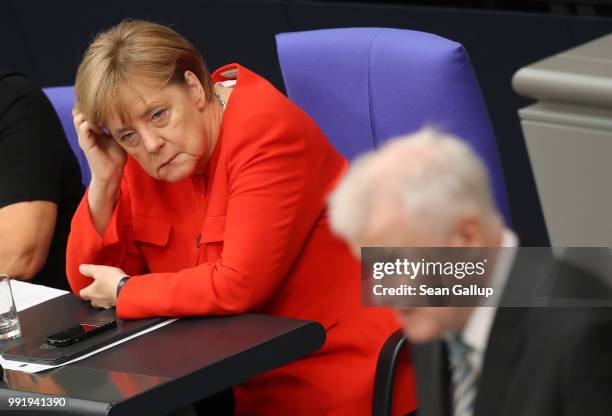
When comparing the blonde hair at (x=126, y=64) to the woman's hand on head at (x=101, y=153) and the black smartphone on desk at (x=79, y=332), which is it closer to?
the woman's hand on head at (x=101, y=153)

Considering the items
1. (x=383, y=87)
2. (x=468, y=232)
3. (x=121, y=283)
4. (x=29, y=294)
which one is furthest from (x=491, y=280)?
(x=29, y=294)

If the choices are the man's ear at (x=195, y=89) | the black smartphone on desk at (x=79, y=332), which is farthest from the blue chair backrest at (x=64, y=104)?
the black smartphone on desk at (x=79, y=332)

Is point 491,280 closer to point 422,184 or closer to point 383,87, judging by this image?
point 422,184

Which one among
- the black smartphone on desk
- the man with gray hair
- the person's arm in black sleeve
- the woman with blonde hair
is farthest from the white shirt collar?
the person's arm in black sleeve

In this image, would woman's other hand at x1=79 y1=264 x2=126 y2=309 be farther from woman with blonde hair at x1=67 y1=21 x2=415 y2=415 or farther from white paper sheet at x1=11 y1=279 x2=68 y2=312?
white paper sheet at x1=11 y1=279 x2=68 y2=312

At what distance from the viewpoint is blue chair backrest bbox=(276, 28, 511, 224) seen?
2590mm

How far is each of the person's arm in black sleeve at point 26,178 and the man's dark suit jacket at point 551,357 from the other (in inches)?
69.5

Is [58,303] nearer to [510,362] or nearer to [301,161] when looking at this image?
[301,161]

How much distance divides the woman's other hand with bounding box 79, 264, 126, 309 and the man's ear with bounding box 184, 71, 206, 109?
0.42m

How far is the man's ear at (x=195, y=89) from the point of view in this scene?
2.51m

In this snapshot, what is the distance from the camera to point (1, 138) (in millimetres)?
2932

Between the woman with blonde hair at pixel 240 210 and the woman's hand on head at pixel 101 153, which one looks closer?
the woman with blonde hair at pixel 240 210

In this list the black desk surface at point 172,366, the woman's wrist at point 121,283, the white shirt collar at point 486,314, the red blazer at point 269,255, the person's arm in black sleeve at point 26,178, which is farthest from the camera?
the person's arm in black sleeve at point 26,178

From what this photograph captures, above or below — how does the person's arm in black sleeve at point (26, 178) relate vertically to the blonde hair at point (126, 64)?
below
